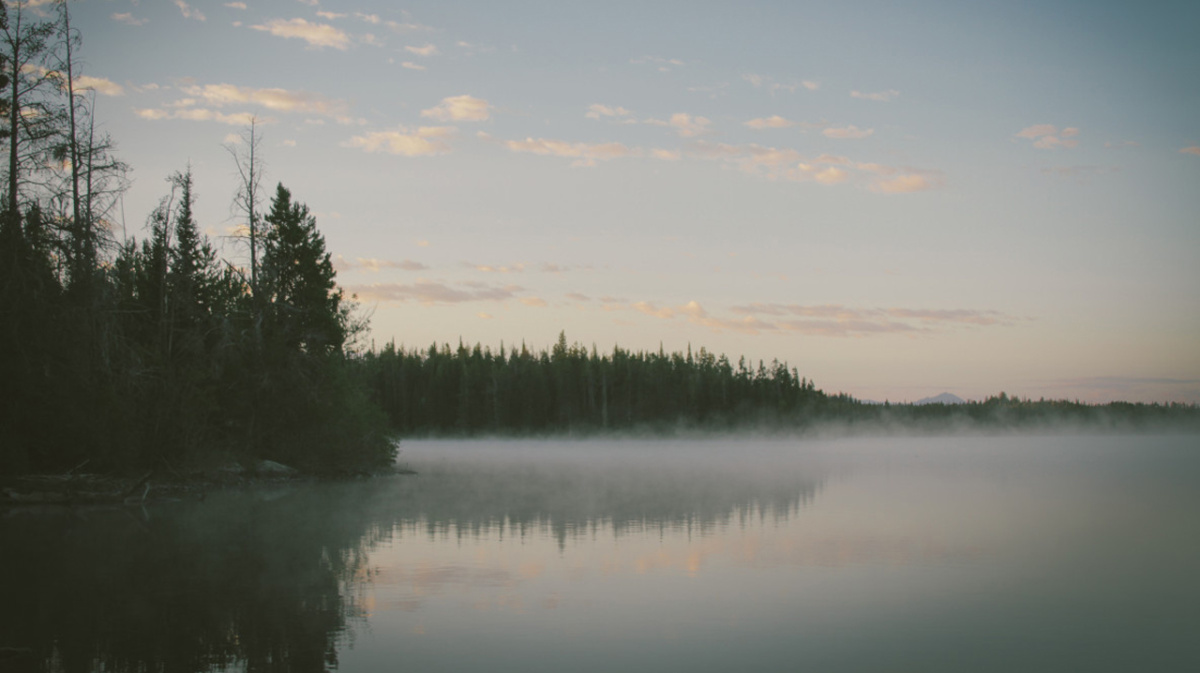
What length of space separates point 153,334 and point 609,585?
3010cm

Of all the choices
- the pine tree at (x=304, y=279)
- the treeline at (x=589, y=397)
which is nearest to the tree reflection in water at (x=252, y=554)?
the pine tree at (x=304, y=279)

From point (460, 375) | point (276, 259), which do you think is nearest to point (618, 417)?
point (460, 375)

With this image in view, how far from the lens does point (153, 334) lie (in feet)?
129

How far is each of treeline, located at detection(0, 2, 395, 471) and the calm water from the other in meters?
3.97

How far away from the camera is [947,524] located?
26.0 metres

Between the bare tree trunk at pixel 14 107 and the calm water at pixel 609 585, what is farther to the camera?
the bare tree trunk at pixel 14 107

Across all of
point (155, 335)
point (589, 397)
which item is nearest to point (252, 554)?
point (155, 335)

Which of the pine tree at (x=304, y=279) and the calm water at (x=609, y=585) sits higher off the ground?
the pine tree at (x=304, y=279)

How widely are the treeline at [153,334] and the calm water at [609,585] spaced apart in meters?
3.97

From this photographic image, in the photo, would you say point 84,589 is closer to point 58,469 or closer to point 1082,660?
point 1082,660

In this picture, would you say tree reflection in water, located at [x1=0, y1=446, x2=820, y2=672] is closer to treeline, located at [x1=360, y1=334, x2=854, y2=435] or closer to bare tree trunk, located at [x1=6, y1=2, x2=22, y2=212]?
bare tree trunk, located at [x1=6, y1=2, x2=22, y2=212]

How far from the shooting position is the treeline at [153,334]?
28.5 m

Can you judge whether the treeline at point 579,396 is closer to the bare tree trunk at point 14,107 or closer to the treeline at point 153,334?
the treeline at point 153,334

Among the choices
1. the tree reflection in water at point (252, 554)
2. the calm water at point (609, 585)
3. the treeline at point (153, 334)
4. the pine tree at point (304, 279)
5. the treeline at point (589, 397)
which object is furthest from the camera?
the treeline at point (589, 397)
